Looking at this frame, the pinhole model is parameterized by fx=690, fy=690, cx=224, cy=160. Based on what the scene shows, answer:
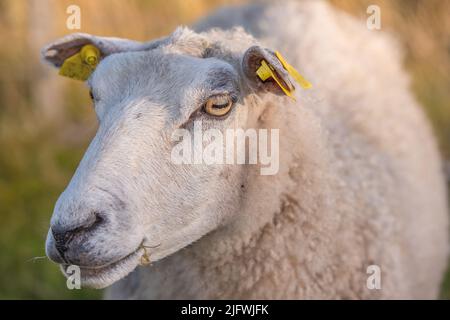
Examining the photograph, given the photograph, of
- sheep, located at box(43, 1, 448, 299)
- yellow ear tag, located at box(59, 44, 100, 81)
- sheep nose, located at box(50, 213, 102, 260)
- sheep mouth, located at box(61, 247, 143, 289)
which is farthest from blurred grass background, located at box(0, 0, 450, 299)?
sheep nose, located at box(50, 213, 102, 260)

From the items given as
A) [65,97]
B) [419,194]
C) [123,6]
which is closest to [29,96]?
[65,97]

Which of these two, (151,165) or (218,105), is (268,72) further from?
(151,165)

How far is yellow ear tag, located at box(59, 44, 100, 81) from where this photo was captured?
3266 millimetres

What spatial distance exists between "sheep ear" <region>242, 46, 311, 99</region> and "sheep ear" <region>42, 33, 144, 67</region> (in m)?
0.55

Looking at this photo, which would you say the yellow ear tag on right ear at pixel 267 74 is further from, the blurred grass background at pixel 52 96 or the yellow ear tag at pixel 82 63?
the blurred grass background at pixel 52 96

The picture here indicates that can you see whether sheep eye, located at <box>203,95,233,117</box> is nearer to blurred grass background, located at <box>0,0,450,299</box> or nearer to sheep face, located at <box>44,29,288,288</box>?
sheep face, located at <box>44,29,288,288</box>

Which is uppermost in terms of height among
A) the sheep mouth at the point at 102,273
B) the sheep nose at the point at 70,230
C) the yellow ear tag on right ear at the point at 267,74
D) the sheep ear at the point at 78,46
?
the sheep ear at the point at 78,46

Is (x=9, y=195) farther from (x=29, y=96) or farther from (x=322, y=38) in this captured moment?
(x=322, y=38)

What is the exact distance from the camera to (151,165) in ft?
8.56

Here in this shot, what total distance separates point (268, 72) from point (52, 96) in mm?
4703

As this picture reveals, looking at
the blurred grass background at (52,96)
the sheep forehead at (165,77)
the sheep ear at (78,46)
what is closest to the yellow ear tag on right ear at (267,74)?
the sheep forehead at (165,77)

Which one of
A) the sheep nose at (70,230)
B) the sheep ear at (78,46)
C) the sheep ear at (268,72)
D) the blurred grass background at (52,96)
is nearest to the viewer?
the sheep nose at (70,230)

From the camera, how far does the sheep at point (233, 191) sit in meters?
2.53

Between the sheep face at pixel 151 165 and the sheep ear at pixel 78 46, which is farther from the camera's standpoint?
the sheep ear at pixel 78 46
